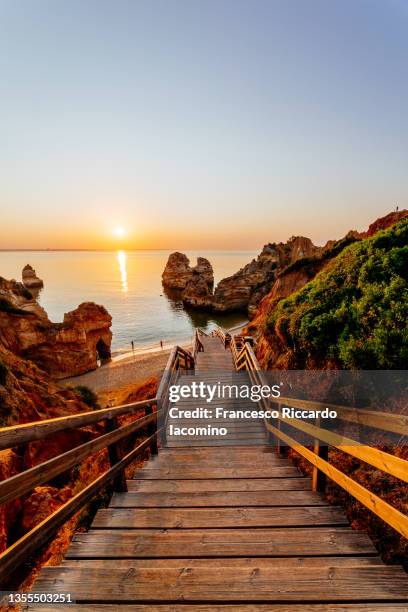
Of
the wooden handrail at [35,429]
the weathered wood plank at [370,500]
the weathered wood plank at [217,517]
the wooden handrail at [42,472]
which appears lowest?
the weathered wood plank at [217,517]

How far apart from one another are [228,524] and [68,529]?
2864 mm

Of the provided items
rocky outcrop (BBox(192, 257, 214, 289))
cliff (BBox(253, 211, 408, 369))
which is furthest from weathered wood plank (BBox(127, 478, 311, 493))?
rocky outcrop (BBox(192, 257, 214, 289))

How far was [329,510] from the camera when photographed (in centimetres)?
310

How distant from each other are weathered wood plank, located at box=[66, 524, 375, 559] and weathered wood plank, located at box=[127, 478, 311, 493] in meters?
0.89

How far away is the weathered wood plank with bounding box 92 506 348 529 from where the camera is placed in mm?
2898

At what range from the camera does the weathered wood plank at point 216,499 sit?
3.28 metres

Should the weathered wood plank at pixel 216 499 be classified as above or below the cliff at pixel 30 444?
above

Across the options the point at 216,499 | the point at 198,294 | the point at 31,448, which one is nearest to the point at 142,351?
the point at 31,448

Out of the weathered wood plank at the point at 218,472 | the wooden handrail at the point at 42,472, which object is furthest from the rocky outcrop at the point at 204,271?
the wooden handrail at the point at 42,472

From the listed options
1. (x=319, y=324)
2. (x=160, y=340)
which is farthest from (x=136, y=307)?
(x=319, y=324)

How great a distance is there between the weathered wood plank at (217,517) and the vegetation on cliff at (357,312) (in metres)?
3.25

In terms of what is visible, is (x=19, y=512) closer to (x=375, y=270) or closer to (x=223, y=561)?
(x=223, y=561)

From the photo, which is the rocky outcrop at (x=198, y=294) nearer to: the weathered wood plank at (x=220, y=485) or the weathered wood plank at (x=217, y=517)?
the weathered wood plank at (x=220, y=485)

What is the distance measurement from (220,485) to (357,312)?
14.5 feet
